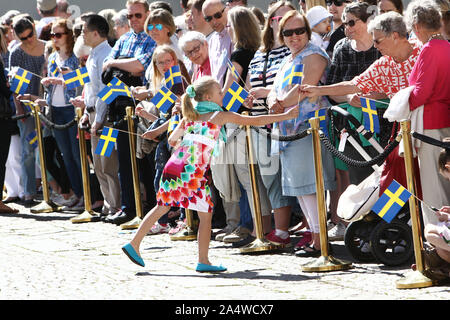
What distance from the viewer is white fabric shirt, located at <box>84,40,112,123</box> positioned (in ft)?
36.7

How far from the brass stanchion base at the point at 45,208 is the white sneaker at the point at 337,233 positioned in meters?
4.74

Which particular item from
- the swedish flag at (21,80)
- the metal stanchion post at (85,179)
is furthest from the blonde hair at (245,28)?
the swedish flag at (21,80)

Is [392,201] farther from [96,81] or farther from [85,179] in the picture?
[85,179]

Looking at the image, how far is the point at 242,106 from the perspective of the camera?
9.32 meters

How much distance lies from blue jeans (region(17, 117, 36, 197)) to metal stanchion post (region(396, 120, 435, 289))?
7543mm

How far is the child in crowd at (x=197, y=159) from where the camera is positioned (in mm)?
7969

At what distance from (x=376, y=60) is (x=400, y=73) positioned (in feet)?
1.98

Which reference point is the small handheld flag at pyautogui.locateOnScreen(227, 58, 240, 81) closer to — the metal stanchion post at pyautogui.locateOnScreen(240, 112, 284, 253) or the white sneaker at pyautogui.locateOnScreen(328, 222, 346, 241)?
the metal stanchion post at pyautogui.locateOnScreen(240, 112, 284, 253)

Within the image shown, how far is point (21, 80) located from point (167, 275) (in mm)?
5424

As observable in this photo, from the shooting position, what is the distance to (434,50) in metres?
7.03

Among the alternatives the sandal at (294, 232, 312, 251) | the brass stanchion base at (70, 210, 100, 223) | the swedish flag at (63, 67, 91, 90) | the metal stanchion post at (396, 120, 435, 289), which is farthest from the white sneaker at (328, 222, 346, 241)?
the swedish flag at (63, 67, 91, 90)

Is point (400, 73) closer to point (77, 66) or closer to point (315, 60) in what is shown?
point (315, 60)

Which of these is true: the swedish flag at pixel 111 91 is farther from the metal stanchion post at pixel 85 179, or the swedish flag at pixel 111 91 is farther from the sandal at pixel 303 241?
the sandal at pixel 303 241
